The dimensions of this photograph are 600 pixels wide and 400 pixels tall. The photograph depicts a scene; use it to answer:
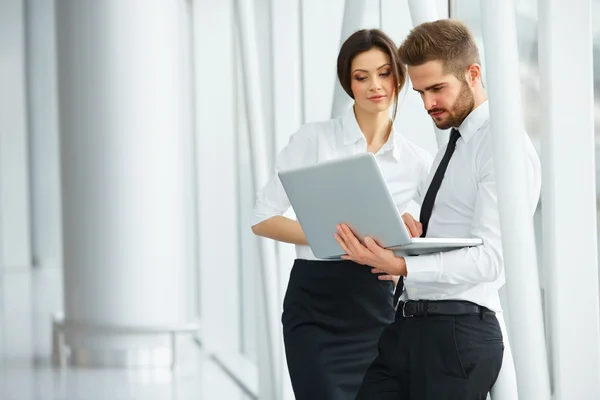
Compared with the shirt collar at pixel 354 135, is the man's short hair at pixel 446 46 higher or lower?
higher

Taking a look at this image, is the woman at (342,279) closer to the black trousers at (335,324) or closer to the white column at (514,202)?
the black trousers at (335,324)

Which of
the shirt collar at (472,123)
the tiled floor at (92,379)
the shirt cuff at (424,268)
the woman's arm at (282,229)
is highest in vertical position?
the shirt collar at (472,123)

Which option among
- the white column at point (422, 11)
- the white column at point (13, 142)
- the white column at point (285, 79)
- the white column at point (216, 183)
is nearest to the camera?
the white column at point (422, 11)

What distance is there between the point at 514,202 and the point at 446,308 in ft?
1.14

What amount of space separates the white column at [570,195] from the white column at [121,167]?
544cm

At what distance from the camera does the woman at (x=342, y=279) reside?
3.65 meters

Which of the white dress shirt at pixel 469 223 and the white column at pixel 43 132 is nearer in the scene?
the white dress shirt at pixel 469 223

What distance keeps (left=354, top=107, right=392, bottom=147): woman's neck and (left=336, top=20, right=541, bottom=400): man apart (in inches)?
41.3

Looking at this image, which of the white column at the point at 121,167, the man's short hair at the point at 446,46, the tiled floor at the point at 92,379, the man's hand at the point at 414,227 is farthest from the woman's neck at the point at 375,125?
the white column at the point at 121,167

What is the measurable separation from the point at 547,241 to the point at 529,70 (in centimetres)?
110

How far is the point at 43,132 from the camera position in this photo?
63.1 ft

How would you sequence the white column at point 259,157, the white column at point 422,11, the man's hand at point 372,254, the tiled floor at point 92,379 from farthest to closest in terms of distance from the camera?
1. the tiled floor at point 92,379
2. the white column at point 259,157
3. the white column at point 422,11
4. the man's hand at point 372,254

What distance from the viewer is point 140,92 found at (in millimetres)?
7738

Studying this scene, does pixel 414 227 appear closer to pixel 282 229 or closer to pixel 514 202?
pixel 514 202
